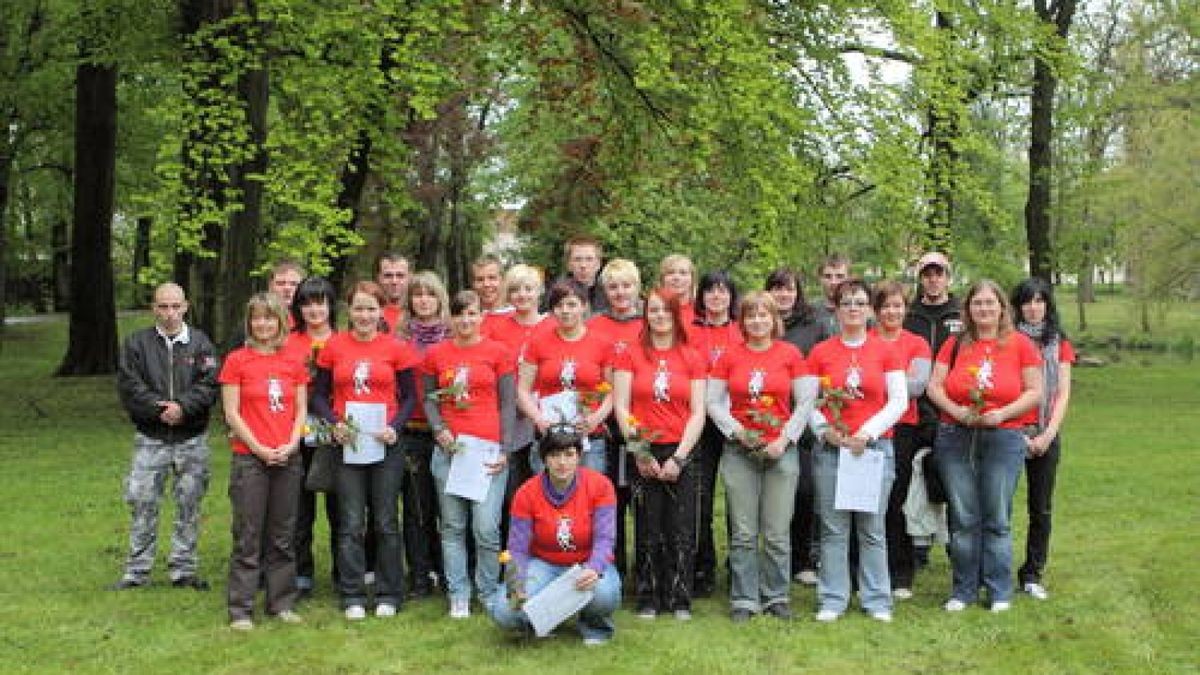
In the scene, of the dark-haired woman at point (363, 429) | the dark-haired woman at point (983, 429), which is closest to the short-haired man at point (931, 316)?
the dark-haired woman at point (983, 429)

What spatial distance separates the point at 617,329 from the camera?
698 cm

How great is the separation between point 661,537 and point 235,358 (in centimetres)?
255

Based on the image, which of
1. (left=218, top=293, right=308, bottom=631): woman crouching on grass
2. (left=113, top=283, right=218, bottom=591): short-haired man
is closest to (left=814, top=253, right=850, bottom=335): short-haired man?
(left=218, top=293, right=308, bottom=631): woman crouching on grass

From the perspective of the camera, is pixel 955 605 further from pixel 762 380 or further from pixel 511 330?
pixel 511 330

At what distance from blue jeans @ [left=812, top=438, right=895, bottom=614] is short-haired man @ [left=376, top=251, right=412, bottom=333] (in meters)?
2.68

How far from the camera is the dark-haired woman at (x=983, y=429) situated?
6793mm

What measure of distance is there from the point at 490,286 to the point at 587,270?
2.08 ft

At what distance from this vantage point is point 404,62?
1216 centimetres

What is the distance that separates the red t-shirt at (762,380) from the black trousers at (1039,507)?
1.62 m

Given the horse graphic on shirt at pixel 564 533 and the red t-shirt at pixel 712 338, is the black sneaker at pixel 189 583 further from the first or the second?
the red t-shirt at pixel 712 338

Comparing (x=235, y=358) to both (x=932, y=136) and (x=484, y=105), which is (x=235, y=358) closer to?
(x=932, y=136)

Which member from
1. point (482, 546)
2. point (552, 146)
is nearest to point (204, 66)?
point (482, 546)

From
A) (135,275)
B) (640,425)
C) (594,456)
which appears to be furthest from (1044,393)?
(135,275)

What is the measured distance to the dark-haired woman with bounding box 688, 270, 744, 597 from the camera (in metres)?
6.93
